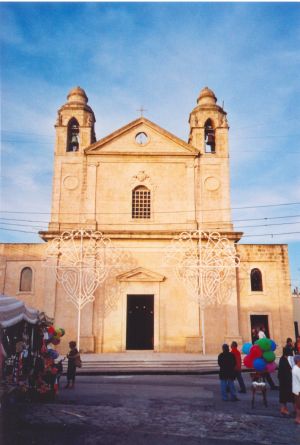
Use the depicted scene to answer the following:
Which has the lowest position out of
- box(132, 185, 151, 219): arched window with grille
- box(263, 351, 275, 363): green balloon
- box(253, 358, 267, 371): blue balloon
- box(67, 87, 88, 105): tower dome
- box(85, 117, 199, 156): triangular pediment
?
box(253, 358, 267, 371): blue balloon

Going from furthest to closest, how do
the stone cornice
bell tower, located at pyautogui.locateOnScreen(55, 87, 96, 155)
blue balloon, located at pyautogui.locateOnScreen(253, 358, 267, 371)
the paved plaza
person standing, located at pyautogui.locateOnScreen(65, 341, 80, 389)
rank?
bell tower, located at pyautogui.locateOnScreen(55, 87, 96, 155)
the stone cornice
person standing, located at pyautogui.locateOnScreen(65, 341, 80, 389)
blue balloon, located at pyautogui.locateOnScreen(253, 358, 267, 371)
the paved plaza

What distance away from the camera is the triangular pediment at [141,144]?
22500 mm

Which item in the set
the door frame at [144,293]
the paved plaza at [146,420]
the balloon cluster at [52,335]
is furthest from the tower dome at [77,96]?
the paved plaza at [146,420]

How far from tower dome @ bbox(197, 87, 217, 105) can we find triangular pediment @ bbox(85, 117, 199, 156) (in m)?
3.49

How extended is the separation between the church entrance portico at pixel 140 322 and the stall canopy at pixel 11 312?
11.1 meters

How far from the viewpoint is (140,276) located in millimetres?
20578

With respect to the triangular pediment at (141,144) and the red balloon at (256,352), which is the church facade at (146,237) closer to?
the triangular pediment at (141,144)

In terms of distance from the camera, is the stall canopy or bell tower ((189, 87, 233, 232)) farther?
bell tower ((189, 87, 233, 232))

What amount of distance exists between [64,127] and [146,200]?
20.9 feet

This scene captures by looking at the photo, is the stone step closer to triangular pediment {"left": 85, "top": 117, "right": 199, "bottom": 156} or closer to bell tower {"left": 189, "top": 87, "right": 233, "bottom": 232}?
bell tower {"left": 189, "top": 87, "right": 233, "bottom": 232}

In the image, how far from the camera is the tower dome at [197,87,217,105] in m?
24.3

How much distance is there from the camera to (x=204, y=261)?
66.9ft

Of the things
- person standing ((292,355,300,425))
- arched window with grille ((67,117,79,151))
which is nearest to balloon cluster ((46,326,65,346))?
person standing ((292,355,300,425))

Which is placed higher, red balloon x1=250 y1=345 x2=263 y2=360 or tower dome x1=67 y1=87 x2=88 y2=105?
tower dome x1=67 y1=87 x2=88 y2=105
